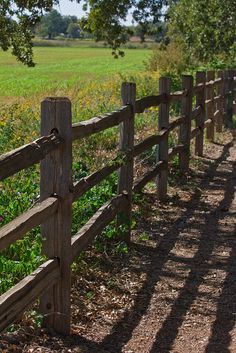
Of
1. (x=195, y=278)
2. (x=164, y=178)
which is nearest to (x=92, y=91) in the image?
(x=164, y=178)

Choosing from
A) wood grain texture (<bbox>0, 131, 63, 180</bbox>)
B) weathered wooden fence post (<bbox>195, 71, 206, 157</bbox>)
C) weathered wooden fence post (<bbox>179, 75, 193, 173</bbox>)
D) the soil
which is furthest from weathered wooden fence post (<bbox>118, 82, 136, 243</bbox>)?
weathered wooden fence post (<bbox>195, 71, 206, 157</bbox>)

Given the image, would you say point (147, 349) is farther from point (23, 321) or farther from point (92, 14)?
point (92, 14)

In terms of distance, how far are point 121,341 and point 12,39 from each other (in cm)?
693

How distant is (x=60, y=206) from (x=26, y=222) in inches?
20.8

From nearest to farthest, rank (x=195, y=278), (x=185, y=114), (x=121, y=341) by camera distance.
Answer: (x=121, y=341), (x=195, y=278), (x=185, y=114)

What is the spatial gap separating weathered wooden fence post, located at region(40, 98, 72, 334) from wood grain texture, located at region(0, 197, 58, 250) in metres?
0.11

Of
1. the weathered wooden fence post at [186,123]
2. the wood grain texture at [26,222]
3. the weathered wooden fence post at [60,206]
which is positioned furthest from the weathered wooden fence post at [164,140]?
the wood grain texture at [26,222]

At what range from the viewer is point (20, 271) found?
4.91m

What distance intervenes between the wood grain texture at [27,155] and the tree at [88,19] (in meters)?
6.06

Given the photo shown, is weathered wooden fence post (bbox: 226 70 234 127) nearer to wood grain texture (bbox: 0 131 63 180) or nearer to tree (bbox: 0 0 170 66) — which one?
tree (bbox: 0 0 170 66)

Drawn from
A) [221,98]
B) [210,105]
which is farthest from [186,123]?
[221,98]

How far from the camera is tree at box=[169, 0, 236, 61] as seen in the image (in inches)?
870

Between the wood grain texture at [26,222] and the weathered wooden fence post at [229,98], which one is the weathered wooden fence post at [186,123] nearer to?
the weathered wooden fence post at [229,98]

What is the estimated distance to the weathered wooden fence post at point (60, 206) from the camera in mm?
4203
